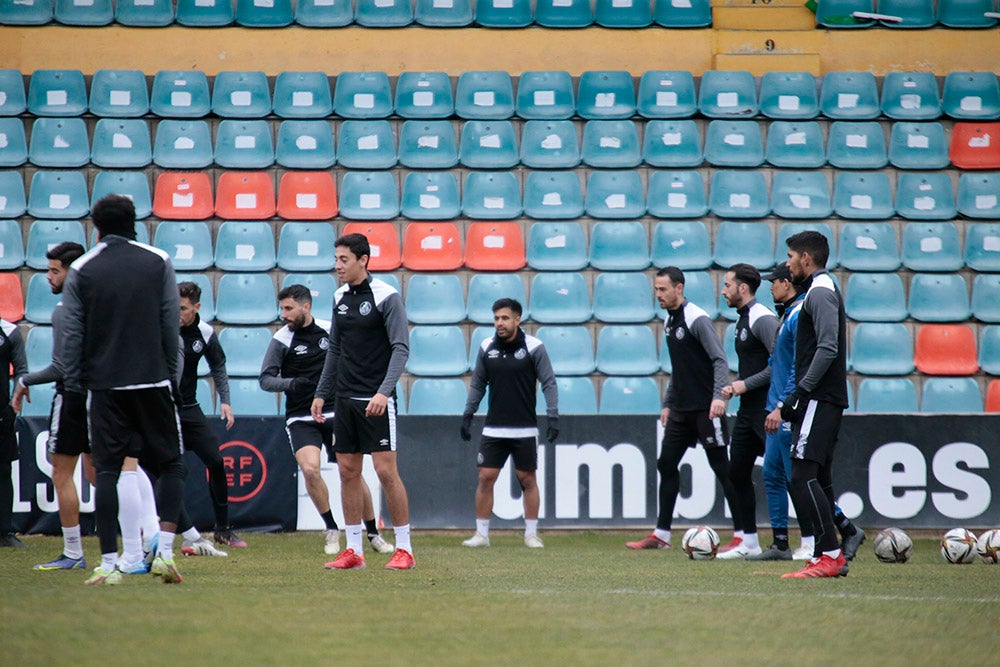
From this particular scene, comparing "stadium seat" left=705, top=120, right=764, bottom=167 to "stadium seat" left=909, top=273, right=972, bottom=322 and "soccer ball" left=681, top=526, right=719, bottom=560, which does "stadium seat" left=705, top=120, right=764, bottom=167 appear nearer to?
"stadium seat" left=909, top=273, right=972, bottom=322

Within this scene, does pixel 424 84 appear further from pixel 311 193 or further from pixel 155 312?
pixel 155 312

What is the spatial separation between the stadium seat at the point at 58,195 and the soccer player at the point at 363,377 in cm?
661

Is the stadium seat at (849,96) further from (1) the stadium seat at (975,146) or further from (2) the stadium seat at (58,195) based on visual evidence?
(2) the stadium seat at (58,195)

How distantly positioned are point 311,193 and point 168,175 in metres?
1.62

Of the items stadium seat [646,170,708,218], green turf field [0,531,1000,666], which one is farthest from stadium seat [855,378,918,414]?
green turf field [0,531,1000,666]

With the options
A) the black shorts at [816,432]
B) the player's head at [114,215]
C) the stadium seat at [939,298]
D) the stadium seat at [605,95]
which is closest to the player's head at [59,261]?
the player's head at [114,215]

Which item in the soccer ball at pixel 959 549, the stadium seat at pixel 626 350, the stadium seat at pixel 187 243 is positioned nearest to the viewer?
the soccer ball at pixel 959 549

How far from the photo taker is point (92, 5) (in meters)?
14.7

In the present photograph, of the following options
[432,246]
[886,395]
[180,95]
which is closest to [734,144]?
[886,395]

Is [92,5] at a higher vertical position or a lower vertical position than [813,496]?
higher

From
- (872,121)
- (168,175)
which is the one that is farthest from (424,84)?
(872,121)

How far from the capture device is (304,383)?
9906 millimetres

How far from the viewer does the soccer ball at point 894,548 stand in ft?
29.7

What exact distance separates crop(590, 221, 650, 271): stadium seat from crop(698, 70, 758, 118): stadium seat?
71.7 inches
